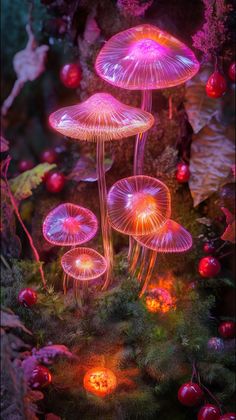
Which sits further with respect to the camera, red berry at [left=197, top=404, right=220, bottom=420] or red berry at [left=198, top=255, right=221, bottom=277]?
red berry at [left=198, top=255, right=221, bottom=277]

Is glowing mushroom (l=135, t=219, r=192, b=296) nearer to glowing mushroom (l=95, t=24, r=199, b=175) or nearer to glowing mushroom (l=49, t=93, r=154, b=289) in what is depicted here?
glowing mushroom (l=49, t=93, r=154, b=289)

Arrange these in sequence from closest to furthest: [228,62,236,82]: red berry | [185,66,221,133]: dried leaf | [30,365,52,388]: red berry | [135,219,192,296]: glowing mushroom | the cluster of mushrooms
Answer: [30,365,52,388]: red berry, the cluster of mushrooms, [135,219,192,296]: glowing mushroom, [228,62,236,82]: red berry, [185,66,221,133]: dried leaf

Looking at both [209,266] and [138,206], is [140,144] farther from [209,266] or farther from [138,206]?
[209,266]

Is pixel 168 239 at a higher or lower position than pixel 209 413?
higher

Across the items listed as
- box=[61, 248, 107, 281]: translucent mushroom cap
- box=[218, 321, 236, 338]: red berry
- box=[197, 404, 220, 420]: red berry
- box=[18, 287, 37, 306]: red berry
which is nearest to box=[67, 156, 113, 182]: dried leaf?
box=[61, 248, 107, 281]: translucent mushroom cap

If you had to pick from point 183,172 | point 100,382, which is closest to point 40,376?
point 100,382

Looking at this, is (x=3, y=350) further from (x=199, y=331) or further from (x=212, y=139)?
(x=212, y=139)
